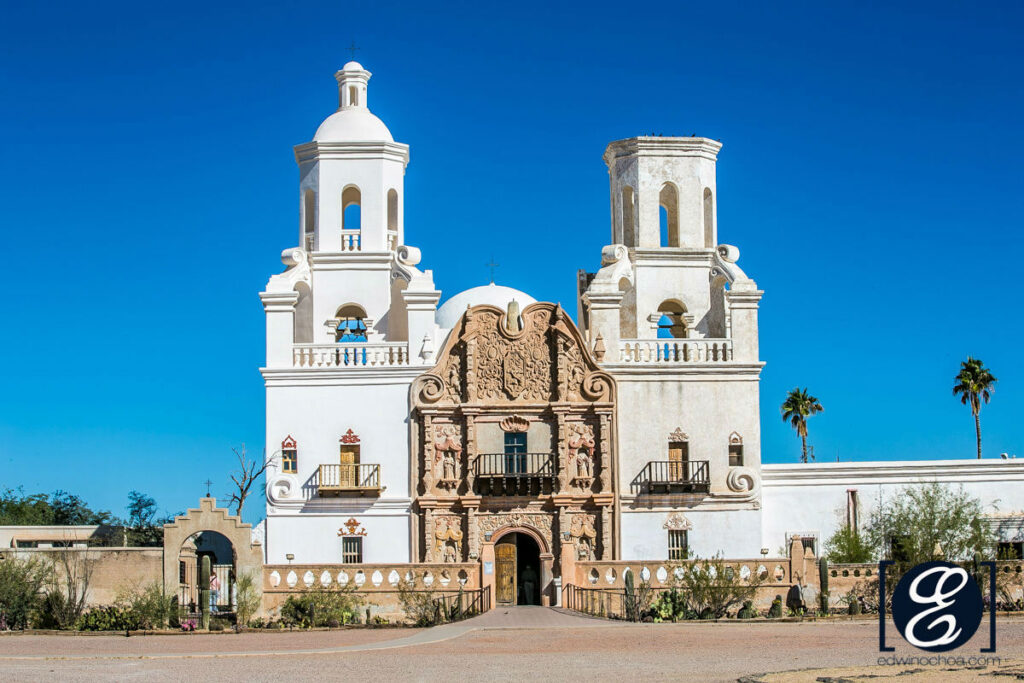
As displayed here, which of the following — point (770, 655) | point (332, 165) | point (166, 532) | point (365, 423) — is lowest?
point (770, 655)

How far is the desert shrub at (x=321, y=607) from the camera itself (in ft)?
125

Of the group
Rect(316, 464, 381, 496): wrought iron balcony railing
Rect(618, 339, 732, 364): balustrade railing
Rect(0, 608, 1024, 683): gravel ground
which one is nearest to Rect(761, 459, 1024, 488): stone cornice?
Rect(618, 339, 732, 364): balustrade railing

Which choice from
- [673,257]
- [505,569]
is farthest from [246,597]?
[673,257]

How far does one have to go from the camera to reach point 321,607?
38.4m

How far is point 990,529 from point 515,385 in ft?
51.2

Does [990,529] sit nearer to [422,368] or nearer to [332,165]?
[422,368]

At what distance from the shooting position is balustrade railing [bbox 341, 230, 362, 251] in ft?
158

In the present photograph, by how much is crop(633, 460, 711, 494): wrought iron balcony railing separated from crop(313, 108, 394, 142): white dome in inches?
555

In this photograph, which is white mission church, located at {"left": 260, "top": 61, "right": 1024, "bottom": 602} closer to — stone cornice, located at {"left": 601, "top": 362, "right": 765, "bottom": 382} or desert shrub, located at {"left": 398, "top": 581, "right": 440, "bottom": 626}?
stone cornice, located at {"left": 601, "top": 362, "right": 765, "bottom": 382}

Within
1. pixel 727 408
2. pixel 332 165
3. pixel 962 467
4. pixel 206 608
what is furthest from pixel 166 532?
pixel 962 467

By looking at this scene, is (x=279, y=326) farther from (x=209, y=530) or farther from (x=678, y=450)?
(x=678, y=450)

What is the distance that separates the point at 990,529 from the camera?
4550 cm

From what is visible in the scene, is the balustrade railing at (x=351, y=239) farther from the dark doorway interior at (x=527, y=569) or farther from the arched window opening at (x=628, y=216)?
the dark doorway interior at (x=527, y=569)

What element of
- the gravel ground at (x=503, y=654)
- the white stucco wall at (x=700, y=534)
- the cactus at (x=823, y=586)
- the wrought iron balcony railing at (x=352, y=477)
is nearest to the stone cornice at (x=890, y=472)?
the white stucco wall at (x=700, y=534)
